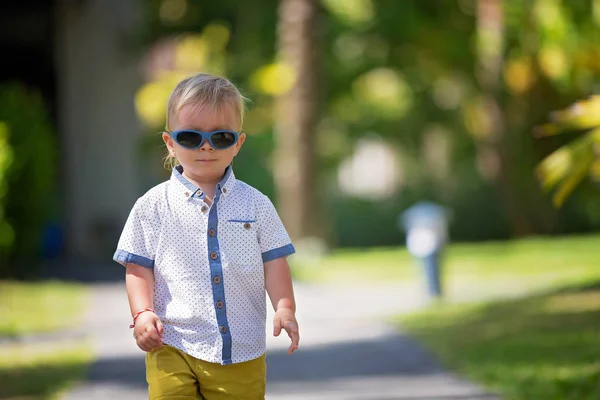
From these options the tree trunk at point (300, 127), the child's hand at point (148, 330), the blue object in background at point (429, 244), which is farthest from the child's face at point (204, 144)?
the tree trunk at point (300, 127)

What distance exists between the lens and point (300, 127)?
19.0 meters

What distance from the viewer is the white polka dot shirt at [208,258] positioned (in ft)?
13.2

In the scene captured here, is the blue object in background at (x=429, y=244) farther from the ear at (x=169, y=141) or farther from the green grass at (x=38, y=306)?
the ear at (x=169, y=141)

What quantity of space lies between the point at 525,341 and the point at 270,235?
201 inches

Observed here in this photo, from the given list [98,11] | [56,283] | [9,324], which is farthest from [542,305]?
[98,11]

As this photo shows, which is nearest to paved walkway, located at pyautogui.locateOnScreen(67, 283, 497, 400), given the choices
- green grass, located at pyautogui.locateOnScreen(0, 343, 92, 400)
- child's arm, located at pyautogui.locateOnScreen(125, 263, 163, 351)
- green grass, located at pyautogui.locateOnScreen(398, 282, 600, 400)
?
green grass, located at pyautogui.locateOnScreen(0, 343, 92, 400)

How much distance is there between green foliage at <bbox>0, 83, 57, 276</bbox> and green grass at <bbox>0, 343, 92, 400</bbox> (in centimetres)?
438

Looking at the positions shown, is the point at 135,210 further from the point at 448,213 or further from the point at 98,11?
the point at 448,213

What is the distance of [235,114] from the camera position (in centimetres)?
410

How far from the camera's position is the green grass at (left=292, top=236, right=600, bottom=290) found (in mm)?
13969

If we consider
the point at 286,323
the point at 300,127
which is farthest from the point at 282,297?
the point at 300,127

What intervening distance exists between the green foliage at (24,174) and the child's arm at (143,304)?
9177mm

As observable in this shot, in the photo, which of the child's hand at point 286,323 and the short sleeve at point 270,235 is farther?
the short sleeve at point 270,235

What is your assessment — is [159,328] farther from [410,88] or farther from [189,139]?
[410,88]
